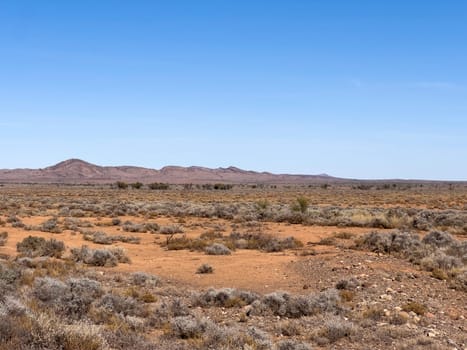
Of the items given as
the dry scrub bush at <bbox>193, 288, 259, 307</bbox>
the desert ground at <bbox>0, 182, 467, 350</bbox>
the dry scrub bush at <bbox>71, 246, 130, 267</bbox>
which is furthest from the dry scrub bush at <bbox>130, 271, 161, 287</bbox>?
the dry scrub bush at <bbox>71, 246, 130, 267</bbox>

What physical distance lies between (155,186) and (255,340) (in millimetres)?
103013

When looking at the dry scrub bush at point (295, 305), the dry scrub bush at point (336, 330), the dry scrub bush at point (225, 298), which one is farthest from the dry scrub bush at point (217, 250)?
the dry scrub bush at point (336, 330)

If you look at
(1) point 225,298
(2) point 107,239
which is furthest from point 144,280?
(2) point 107,239

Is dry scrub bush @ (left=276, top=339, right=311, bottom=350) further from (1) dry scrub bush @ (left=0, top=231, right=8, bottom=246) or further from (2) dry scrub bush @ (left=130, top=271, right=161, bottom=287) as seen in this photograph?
(1) dry scrub bush @ (left=0, top=231, right=8, bottom=246)

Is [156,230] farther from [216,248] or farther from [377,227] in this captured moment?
[377,227]

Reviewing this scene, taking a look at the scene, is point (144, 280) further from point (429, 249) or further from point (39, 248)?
point (429, 249)

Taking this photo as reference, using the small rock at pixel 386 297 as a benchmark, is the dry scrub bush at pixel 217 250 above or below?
below

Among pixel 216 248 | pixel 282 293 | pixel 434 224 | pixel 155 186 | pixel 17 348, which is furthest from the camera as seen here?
pixel 155 186

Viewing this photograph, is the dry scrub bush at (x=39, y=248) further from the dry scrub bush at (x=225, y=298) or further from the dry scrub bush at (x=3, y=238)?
the dry scrub bush at (x=225, y=298)

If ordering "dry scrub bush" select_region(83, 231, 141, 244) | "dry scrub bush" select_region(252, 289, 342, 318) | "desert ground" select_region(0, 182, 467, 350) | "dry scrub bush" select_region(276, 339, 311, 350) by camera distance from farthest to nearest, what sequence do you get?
"dry scrub bush" select_region(83, 231, 141, 244) < "dry scrub bush" select_region(252, 289, 342, 318) < "desert ground" select_region(0, 182, 467, 350) < "dry scrub bush" select_region(276, 339, 311, 350)

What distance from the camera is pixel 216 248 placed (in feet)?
65.5

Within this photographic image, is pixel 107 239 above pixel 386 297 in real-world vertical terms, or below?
below

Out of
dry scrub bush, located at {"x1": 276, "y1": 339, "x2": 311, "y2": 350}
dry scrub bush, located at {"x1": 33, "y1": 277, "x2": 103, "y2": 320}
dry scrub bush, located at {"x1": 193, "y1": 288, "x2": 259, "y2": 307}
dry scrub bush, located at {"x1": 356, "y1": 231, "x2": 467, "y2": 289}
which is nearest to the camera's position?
dry scrub bush, located at {"x1": 276, "y1": 339, "x2": 311, "y2": 350}

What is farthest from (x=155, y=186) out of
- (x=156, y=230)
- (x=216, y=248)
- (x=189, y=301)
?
(x=189, y=301)
